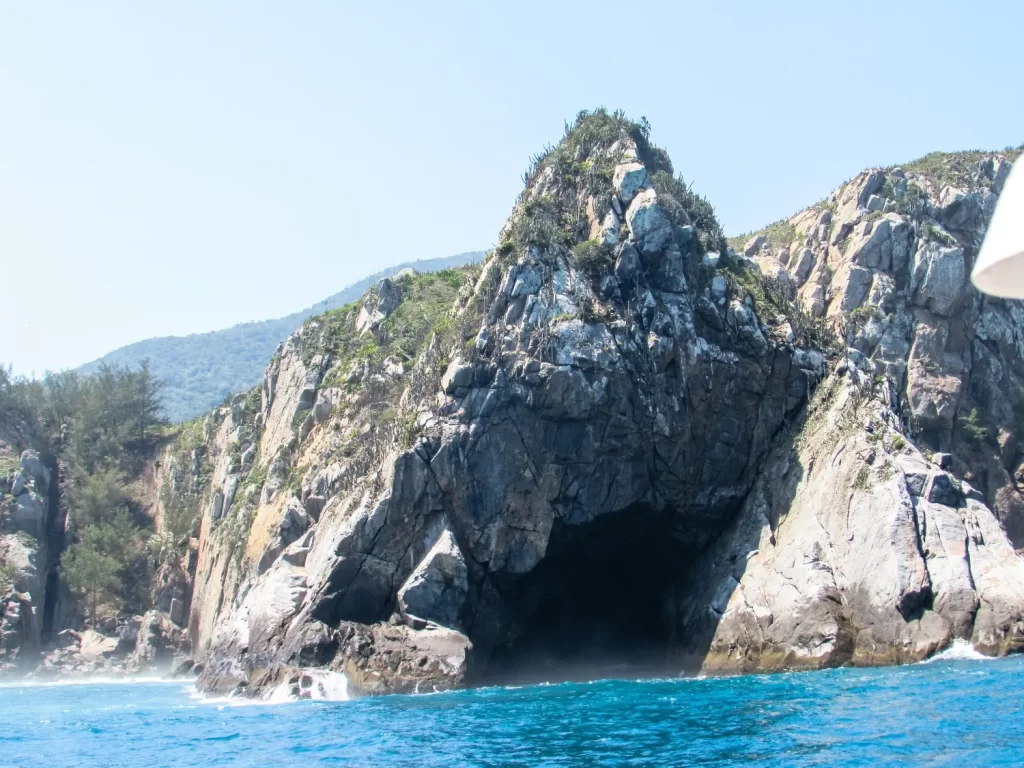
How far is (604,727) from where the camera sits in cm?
2138

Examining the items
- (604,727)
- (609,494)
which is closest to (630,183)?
(609,494)

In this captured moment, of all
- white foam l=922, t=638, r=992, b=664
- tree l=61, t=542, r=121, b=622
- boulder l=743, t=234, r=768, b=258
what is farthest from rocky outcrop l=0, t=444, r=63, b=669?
boulder l=743, t=234, r=768, b=258

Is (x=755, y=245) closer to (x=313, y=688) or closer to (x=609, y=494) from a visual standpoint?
(x=609, y=494)

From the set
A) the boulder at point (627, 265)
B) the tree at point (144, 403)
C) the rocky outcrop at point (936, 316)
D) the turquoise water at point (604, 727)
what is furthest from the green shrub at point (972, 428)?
the tree at point (144, 403)

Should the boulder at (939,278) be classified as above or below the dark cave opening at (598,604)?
above

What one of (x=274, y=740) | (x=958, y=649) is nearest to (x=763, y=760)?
(x=274, y=740)

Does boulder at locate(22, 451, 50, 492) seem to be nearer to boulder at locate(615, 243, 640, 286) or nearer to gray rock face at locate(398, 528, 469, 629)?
gray rock face at locate(398, 528, 469, 629)

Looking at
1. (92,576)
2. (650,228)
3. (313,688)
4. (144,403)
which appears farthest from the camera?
(144,403)

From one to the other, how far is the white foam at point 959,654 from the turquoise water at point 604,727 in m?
0.81

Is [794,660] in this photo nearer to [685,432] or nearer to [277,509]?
[685,432]

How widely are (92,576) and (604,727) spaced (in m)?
45.2

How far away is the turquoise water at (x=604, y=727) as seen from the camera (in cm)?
1716

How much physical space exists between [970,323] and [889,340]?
16.9ft

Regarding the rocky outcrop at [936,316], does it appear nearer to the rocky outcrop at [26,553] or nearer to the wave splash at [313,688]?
the wave splash at [313,688]
